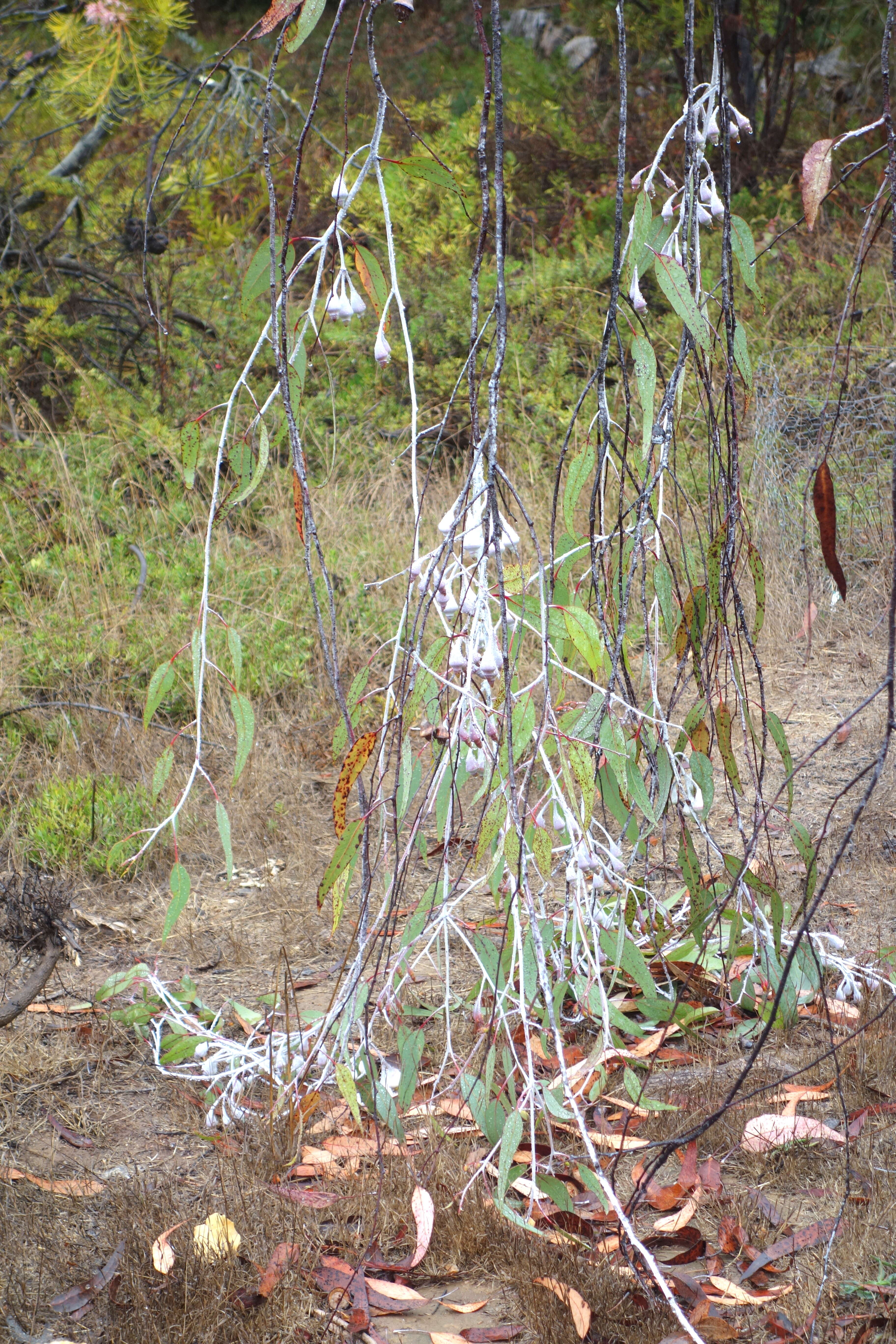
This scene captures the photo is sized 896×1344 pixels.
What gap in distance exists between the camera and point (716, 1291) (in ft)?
5.00

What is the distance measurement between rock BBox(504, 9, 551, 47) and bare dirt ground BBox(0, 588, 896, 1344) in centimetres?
1167

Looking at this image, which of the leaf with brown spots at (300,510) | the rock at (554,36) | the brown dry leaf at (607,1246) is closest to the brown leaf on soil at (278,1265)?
the brown dry leaf at (607,1246)

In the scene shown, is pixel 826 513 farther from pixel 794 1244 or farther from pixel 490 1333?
pixel 490 1333

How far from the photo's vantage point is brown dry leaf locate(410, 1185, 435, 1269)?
64.1 inches

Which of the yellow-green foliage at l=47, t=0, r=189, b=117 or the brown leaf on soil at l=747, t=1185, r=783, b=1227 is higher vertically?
the yellow-green foliage at l=47, t=0, r=189, b=117

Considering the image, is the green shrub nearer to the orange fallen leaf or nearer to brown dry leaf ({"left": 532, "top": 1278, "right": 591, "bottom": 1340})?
the orange fallen leaf

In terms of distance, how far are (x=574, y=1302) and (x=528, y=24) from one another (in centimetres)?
1355

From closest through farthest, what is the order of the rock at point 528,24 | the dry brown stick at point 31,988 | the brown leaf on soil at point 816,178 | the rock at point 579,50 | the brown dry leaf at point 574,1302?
the brown leaf on soil at point 816,178 → the brown dry leaf at point 574,1302 → the dry brown stick at point 31,988 → the rock at point 579,50 → the rock at point 528,24

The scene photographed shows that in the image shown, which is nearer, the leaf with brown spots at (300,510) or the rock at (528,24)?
the leaf with brown spots at (300,510)

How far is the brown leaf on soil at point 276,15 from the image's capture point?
1102 mm

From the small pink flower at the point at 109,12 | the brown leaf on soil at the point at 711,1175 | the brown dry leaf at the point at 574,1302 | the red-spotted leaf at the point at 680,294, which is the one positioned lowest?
the brown leaf on soil at the point at 711,1175

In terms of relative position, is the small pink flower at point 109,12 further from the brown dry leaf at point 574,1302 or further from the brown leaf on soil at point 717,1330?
the brown leaf on soil at point 717,1330

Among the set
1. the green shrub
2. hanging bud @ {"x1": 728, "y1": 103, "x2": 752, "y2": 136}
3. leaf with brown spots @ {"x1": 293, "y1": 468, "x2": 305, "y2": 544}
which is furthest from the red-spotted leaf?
the green shrub

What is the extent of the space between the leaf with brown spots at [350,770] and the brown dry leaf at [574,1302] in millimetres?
684
